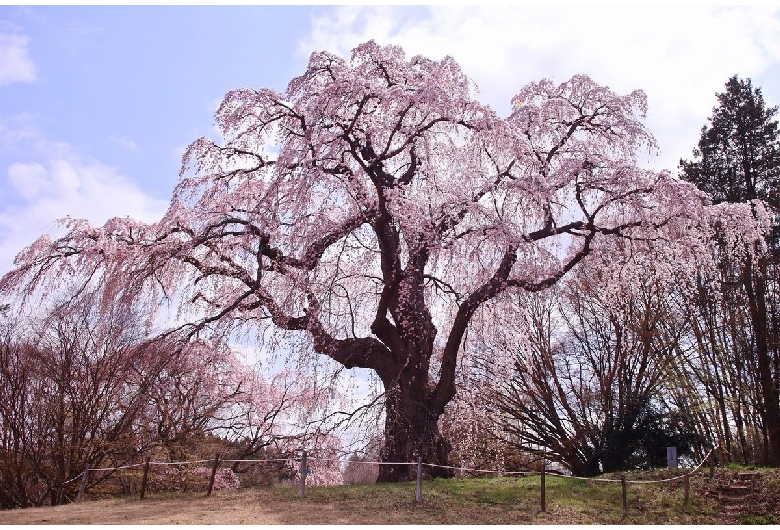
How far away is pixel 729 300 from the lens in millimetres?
17438

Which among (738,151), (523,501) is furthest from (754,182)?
(523,501)

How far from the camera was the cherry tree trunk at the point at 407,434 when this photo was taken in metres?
11.3

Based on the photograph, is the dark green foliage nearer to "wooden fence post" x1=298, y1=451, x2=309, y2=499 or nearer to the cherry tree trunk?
the cherry tree trunk

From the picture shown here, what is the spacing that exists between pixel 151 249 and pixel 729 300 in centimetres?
1453

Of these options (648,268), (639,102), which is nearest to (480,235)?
(648,268)

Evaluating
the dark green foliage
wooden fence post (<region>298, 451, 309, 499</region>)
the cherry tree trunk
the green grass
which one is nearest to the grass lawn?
the green grass

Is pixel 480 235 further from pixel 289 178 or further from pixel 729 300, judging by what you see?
pixel 729 300

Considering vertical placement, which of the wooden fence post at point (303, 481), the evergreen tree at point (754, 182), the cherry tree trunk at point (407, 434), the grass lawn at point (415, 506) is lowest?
the grass lawn at point (415, 506)

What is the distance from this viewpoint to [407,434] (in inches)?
447

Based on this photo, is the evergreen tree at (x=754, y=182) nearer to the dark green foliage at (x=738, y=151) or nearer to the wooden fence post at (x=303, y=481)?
the dark green foliage at (x=738, y=151)

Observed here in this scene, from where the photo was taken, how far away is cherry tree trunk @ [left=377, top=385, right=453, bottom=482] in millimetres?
11312

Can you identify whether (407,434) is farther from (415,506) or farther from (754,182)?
(754,182)

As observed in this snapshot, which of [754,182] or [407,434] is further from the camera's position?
[754,182]

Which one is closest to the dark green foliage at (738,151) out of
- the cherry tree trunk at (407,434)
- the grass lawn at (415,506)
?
the grass lawn at (415,506)
